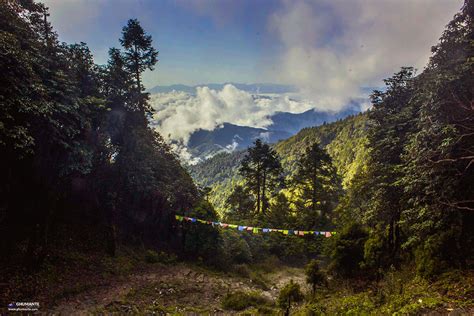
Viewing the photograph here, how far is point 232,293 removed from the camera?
56.3 ft

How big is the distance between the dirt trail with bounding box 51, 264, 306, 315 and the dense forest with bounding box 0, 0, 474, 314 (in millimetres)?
1254

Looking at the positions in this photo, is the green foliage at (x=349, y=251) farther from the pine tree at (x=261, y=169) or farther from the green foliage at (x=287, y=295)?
the pine tree at (x=261, y=169)

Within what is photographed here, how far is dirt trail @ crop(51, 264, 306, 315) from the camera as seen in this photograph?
1288 cm

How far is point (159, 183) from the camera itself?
22781mm

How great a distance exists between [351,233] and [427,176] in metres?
6.99

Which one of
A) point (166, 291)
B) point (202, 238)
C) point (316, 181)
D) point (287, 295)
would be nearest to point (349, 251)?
point (287, 295)

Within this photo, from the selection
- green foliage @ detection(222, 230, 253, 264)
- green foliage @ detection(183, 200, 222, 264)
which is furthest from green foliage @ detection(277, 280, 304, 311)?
green foliage @ detection(222, 230, 253, 264)

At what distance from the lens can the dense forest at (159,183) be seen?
11.9m

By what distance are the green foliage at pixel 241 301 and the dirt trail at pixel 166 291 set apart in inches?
20.2

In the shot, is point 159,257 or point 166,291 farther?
point 159,257

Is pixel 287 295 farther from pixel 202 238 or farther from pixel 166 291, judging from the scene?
pixel 202 238

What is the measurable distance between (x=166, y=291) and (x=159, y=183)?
29.2 ft

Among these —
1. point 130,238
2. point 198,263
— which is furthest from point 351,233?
point 130,238

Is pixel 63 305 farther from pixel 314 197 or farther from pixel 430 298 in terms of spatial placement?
pixel 314 197
